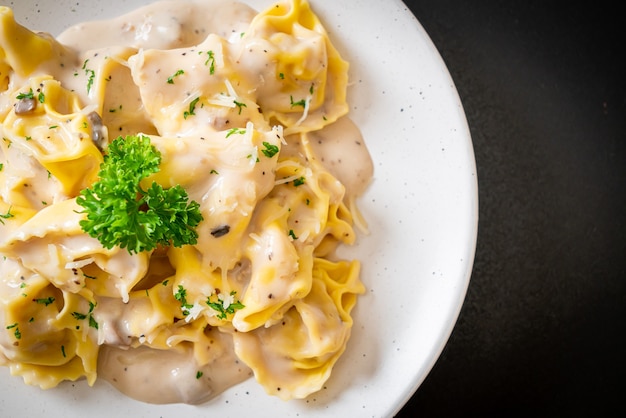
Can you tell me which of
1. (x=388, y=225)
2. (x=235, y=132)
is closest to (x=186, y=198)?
(x=235, y=132)

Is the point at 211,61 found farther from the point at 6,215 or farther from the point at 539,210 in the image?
the point at 539,210

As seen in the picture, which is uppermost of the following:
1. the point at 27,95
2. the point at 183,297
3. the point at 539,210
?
the point at 27,95

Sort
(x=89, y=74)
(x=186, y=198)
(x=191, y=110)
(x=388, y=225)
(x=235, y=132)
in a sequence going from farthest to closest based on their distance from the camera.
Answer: (x=388, y=225)
(x=89, y=74)
(x=191, y=110)
(x=235, y=132)
(x=186, y=198)

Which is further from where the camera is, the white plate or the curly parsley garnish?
the white plate

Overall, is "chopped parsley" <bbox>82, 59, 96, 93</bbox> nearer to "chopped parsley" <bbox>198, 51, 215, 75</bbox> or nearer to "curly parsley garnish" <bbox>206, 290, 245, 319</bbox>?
"chopped parsley" <bbox>198, 51, 215, 75</bbox>

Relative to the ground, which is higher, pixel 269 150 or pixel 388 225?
pixel 269 150

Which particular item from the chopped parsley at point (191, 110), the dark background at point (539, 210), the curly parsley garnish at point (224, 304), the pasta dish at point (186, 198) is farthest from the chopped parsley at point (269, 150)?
the dark background at point (539, 210)

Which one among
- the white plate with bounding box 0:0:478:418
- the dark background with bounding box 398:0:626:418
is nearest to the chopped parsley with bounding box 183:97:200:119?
the white plate with bounding box 0:0:478:418
